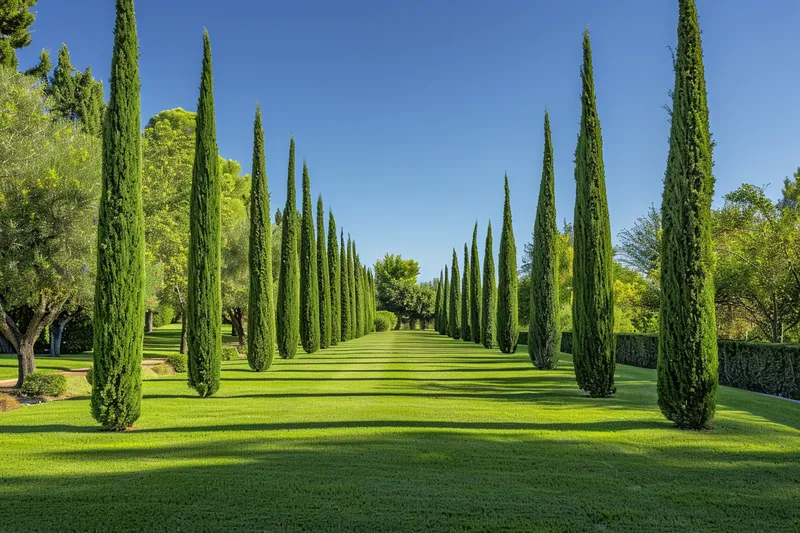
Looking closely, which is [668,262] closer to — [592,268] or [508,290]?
[592,268]

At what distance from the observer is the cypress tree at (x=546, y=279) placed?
17.3 meters

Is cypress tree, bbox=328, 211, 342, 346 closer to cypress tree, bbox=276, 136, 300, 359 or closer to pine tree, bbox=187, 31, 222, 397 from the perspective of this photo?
cypress tree, bbox=276, 136, 300, 359

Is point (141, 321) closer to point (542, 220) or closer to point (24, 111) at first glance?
point (24, 111)

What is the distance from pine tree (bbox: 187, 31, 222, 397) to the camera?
11.1 meters

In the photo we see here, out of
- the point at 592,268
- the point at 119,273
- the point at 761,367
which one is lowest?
the point at 761,367

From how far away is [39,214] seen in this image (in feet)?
42.9

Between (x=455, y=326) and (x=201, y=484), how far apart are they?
132 feet

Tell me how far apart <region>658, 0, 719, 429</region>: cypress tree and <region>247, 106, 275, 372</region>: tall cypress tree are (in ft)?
40.2

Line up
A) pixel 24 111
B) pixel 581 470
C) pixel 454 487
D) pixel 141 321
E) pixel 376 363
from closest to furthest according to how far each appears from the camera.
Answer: pixel 454 487 < pixel 581 470 < pixel 141 321 < pixel 24 111 < pixel 376 363

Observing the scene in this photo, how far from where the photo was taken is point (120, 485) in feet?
18.2

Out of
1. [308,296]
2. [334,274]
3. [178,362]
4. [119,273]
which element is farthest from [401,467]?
[334,274]

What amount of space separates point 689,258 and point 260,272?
13.0 meters

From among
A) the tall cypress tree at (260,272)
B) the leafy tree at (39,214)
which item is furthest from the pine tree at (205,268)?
the tall cypress tree at (260,272)

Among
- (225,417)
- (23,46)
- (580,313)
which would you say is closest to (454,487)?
(225,417)
